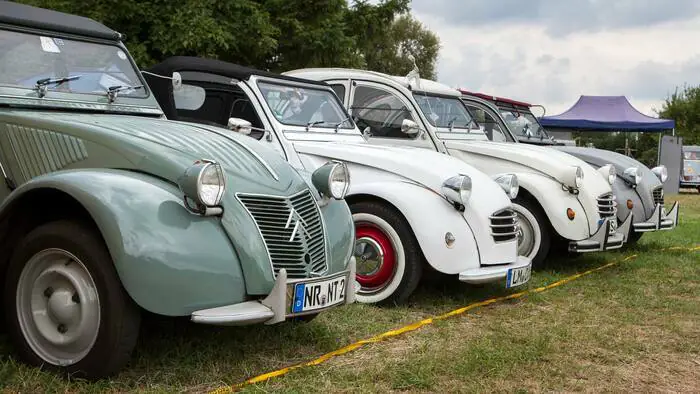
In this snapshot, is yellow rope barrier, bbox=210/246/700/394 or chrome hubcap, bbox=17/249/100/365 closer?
chrome hubcap, bbox=17/249/100/365

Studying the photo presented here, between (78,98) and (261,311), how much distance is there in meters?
2.06

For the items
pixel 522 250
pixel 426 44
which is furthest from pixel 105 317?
pixel 426 44

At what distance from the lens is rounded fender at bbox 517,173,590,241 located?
23.7 feet

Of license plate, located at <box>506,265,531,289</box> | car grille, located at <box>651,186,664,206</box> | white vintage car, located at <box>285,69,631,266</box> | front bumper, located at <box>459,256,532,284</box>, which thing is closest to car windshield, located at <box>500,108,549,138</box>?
car grille, located at <box>651,186,664,206</box>

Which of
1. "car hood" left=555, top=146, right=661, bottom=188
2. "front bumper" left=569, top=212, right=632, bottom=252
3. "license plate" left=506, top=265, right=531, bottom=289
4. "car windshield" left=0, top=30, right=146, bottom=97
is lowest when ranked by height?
"license plate" left=506, top=265, right=531, bottom=289

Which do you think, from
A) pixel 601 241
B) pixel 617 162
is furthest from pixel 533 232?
pixel 617 162

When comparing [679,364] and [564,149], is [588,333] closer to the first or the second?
[679,364]

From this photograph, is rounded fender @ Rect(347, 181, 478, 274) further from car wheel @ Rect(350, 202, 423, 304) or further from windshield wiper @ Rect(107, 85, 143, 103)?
windshield wiper @ Rect(107, 85, 143, 103)

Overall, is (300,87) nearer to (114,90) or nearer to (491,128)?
(114,90)

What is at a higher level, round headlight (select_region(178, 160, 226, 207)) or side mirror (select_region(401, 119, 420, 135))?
side mirror (select_region(401, 119, 420, 135))

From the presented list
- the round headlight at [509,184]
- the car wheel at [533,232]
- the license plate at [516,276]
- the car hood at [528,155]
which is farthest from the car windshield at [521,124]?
the license plate at [516,276]

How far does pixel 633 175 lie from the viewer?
8.85 metres

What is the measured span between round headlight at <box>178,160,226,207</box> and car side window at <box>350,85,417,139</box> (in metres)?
4.29

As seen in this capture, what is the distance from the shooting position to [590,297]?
20.5 feet
